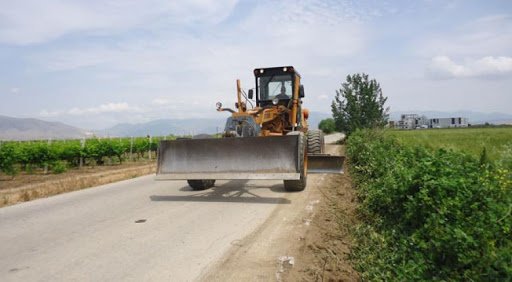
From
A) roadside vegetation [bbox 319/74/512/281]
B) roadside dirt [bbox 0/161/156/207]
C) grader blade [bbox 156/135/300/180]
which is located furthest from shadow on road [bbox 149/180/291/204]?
roadside dirt [bbox 0/161/156/207]

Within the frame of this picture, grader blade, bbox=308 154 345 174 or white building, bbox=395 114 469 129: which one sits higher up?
white building, bbox=395 114 469 129

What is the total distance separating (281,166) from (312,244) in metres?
2.64

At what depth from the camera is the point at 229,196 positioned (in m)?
8.41

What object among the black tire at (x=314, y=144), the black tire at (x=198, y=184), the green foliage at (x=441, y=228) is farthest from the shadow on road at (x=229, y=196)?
→ the green foliage at (x=441, y=228)

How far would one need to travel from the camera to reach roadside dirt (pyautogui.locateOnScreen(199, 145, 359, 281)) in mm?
4113

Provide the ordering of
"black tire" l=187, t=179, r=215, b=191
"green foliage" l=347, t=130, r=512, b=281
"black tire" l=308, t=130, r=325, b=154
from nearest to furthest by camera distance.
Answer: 1. "green foliage" l=347, t=130, r=512, b=281
2. "black tire" l=187, t=179, r=215, b=191
3. "black tire" l=308, t=130, r=325, b=154

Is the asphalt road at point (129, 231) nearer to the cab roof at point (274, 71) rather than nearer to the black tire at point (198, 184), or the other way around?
the black tire at point (198, 184)

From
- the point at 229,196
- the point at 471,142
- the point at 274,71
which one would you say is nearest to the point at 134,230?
the point at 229,196

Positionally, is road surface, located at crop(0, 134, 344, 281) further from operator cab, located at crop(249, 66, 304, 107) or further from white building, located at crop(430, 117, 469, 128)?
white building, located at crop(430, 117, 469, 128)

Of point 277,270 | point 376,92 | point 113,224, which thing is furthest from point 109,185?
point 376,92

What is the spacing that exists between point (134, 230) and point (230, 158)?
2.55m

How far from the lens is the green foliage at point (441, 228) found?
342 cm

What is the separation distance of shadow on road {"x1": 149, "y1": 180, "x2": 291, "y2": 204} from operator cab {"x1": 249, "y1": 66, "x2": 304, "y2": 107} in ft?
8.91

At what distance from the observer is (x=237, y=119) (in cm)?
950
